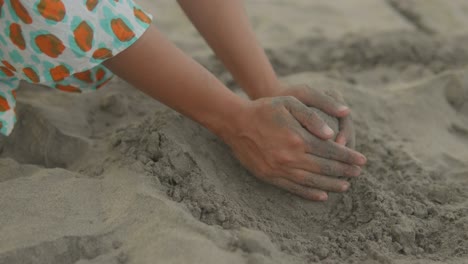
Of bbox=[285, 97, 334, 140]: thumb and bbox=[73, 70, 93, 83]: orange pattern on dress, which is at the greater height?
bbox=[73, 70, 93, 83]: orange pattern on dress

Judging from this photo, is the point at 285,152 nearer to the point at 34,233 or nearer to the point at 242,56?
the point at 242,56

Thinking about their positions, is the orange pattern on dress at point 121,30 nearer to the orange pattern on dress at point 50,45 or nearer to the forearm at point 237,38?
the orange pattern on dress at point 50,45

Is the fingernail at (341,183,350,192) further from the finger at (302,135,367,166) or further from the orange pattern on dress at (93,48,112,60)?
the orange pattern on dress at (93,48,112,60)

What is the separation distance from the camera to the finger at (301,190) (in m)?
1.46

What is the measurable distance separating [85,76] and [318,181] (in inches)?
27.6

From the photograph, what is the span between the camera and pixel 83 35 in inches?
49.7

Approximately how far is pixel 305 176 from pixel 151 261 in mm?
478

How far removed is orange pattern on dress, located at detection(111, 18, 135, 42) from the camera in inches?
50.5

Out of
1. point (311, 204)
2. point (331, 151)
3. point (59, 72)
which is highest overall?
point (59, 72)

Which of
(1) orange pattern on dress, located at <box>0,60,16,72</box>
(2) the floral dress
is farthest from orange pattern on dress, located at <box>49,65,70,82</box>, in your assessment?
(1) orange pattern on dress, located at <box>0,60,16,72</box>

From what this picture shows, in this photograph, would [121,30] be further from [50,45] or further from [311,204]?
[311,204]

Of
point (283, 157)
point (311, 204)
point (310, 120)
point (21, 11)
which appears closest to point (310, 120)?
point (310, 120)

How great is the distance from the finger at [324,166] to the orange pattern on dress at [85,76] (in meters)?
0.63

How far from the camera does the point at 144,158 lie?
1483 mm
